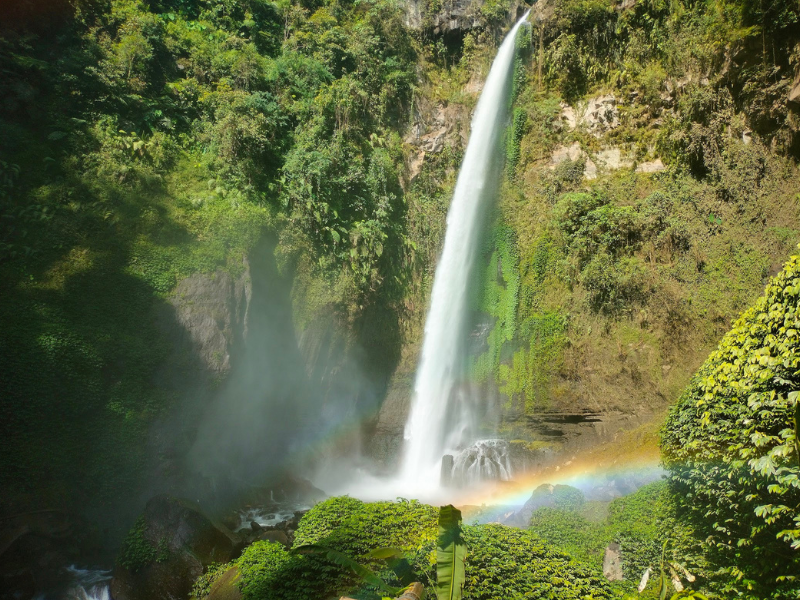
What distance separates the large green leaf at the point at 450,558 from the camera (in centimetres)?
384

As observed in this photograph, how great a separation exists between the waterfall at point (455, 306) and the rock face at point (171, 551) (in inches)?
254

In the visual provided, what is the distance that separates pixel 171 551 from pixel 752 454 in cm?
902

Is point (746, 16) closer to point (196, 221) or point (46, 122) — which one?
point (196, 221)

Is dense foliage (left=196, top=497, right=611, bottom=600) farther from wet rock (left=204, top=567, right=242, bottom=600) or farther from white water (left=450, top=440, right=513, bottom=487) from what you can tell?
white water (left=450, top=440, right=513, bottom=487)

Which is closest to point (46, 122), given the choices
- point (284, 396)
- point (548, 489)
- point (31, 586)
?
point (284, 396)

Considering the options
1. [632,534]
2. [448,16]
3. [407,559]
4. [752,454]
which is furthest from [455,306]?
[448,16]

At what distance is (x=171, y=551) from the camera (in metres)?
9.18

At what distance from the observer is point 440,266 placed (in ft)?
59.6

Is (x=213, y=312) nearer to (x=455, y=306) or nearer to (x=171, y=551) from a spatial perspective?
(x=171, y=551)

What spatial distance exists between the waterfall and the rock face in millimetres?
6442

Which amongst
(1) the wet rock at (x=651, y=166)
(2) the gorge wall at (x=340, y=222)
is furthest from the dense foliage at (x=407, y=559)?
(1) the wet rock at (x=651, y=166)

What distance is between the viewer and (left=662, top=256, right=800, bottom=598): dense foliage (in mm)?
4453

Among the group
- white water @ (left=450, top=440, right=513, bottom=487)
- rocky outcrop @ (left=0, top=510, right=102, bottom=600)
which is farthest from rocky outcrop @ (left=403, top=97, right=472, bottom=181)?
rocky outcrop @ (left=0, top=510, right=102, bottom=600)

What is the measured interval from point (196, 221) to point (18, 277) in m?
4.49
